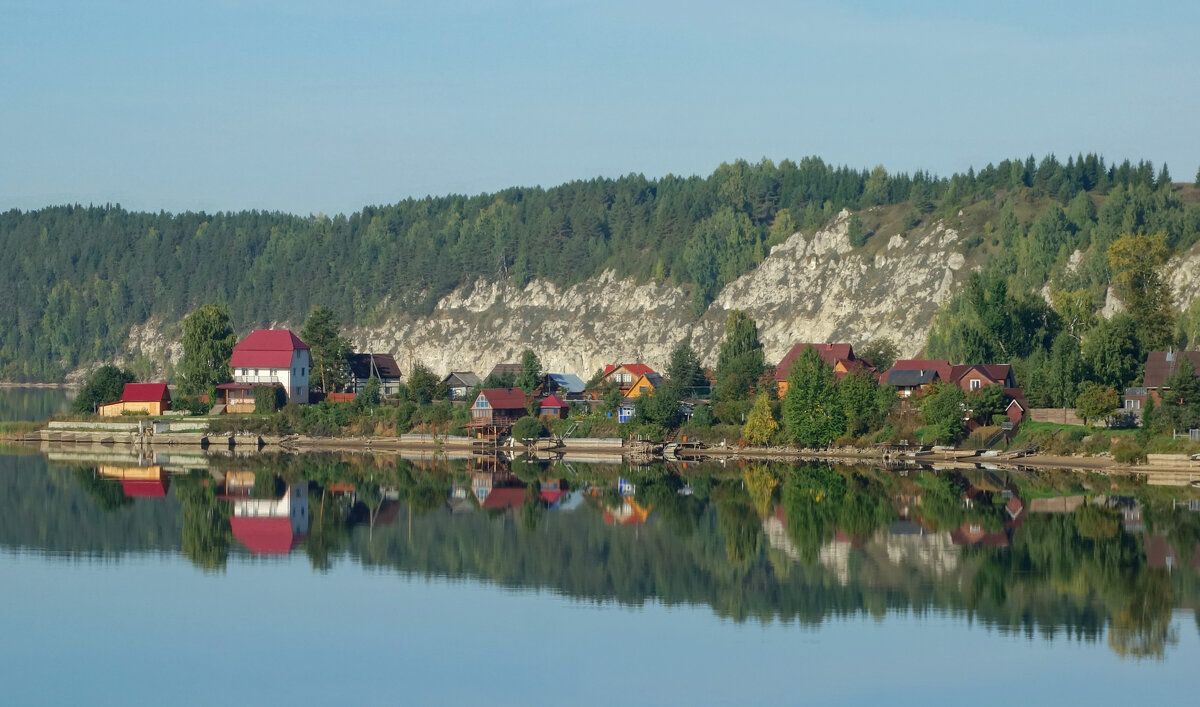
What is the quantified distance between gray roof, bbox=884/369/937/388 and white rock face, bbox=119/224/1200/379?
25.6 m

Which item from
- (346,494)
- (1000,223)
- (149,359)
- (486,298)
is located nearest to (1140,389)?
(346,494)

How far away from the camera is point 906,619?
1291 inches

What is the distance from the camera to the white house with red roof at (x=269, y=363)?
277ft

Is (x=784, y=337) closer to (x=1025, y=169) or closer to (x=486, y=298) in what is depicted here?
(x=1025, y=169)

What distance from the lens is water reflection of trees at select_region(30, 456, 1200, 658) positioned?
34.3 meters

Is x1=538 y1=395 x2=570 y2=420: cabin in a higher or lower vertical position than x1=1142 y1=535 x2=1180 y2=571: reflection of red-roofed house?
higher

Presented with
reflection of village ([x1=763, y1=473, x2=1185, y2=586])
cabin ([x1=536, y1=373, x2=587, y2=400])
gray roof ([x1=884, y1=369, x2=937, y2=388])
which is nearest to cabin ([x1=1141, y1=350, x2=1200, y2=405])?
gray roof ([x1=884, y1=369, x2=937, y2=388])

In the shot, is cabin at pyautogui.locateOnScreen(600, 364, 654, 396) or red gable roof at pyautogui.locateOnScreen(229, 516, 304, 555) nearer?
red gable roof at pyautogui.locateOnScreen(229, 516, 304, 555)

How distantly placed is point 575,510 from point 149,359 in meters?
127

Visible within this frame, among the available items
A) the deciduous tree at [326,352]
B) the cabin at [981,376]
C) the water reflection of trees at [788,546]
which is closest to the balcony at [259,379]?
the deciduous tree at [326,352]

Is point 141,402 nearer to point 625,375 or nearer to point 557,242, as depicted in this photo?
point 625,375

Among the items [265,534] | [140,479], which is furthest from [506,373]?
[265,534]

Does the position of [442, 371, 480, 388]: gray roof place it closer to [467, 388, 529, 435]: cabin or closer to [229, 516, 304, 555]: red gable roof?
[467, 388, 529, 435]: cabin

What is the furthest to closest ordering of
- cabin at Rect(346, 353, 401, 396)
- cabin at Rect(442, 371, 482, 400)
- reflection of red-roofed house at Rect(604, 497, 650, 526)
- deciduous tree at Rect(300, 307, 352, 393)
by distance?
cabin at Rect(346, 353, 401, 396), cabin at Rect(442, 371, 482, 400), deciduous tree at Rect(300, 307, 352, 393), reflection of red-roofed house at Rect(604, 497, 650, 526)
